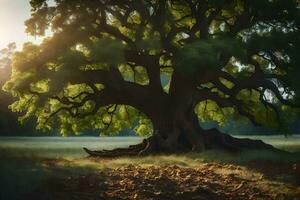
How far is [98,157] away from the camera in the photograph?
2658 centimetres

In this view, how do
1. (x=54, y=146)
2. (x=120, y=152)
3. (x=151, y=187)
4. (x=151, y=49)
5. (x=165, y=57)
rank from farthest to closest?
(x=54, y=146) → (x=165, y=57) → (x=120, y=152) → (x=151, y=49) → (x=151, y=187)

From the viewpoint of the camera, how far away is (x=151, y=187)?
42.9ft

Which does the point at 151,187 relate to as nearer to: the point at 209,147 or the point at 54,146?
the point at 209,147

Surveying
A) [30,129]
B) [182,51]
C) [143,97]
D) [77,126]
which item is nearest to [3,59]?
[30,129]

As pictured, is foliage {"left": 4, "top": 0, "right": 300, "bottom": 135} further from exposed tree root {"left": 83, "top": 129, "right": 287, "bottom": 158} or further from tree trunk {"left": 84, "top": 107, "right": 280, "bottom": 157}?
exposed tree root {"left": 83, "top": 129, "right": 287, "bottom": 158}

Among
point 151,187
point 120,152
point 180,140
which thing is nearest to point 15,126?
point 120,152

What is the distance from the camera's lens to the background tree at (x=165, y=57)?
2392 cm

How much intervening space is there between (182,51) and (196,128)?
6.86 m

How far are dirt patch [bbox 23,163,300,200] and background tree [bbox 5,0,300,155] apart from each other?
929 centimetres

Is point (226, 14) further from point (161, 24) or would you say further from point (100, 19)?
point (100, 19)

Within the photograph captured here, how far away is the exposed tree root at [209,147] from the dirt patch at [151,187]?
436 inches

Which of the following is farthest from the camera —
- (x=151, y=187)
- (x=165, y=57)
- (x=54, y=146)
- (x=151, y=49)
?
(x=54, y=146)

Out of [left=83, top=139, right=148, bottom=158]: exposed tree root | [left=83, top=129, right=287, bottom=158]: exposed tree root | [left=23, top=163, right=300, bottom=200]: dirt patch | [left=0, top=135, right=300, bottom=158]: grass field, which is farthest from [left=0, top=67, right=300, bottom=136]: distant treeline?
[left=23, top=163, right=300, bottom=200]: dirt patch

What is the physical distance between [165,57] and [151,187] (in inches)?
633
